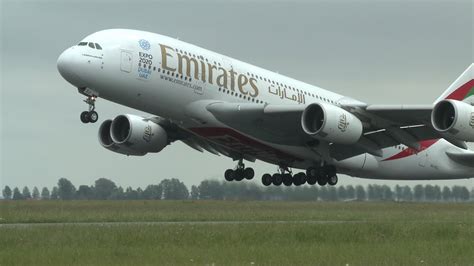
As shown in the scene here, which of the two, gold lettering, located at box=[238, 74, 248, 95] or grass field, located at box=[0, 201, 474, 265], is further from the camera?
gold lettering, located at box=[238, 74, 248, 95]

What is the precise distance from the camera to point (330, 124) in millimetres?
36719

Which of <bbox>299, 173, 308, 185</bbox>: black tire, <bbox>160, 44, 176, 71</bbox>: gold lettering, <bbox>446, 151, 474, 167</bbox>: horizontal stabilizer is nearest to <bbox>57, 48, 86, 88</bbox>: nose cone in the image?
<bbox>160, 44, 176, 71</bbox>: gold lettering

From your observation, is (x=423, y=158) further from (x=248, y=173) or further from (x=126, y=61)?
(x=126, y=61)

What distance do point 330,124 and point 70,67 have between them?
10613 mm

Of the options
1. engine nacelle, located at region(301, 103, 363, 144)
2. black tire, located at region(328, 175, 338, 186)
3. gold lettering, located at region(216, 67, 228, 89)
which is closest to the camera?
engine nacelle, located at region(301, 103, 363, 144)

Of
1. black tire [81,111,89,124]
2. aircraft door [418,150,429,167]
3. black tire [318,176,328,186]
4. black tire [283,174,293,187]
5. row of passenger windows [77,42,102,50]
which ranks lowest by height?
black tire [318,176,328,186]

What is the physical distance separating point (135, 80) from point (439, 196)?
32.6m

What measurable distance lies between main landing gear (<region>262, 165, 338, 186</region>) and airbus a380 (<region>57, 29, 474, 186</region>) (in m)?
0.05

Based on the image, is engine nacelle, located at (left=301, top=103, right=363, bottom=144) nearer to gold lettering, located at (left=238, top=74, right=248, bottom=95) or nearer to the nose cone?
gold lettering, located at (left=238, top=74, right=248, bottom=95)

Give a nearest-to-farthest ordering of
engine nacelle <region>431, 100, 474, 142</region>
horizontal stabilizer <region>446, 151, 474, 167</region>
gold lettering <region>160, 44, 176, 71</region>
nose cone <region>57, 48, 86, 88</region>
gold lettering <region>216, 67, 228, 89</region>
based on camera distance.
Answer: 1. nose cone <region>57, 48, 86, 88</region>
2. engine nacelle <region>431, 100, 474, 142</region>
3. gold lettering <region>160, 44, 176, 71</region>
4. gold lettering <region>216, 67, 228, 89</region>
5. horizontal stabilizer <region>446, 151, 474, 167</region>

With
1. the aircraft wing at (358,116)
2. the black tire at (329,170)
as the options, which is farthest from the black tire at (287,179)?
the aircraft wing at (358,116)

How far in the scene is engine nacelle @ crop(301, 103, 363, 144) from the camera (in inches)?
1447

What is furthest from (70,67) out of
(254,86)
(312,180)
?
(312,180)

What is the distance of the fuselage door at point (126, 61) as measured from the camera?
3550 cm
